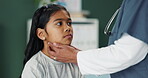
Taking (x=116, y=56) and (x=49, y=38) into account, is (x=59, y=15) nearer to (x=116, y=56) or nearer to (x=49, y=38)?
(x=49, y=38)

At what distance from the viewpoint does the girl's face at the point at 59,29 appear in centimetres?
147

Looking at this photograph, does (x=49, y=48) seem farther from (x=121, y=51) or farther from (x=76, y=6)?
(x=76, y=6)

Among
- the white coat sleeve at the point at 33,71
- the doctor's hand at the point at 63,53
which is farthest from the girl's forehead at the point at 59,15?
the white coat sleeve at the point at 33,71

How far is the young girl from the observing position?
1.43 meters

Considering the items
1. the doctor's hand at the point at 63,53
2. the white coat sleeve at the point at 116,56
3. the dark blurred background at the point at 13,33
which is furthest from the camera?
the dark blurred background at the point at 13,33

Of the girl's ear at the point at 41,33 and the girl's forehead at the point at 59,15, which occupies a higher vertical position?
the girl's forehead at the point at 59,15

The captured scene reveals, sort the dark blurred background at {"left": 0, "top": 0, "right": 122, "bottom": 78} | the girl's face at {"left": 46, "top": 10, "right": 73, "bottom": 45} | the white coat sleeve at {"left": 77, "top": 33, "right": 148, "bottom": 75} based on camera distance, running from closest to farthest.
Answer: the white coat sleeve at {"left": 77, "top": 33, "right": 148, "bottom": 75}, the girl's face at {"left": 46, "top": 10, "right": 73, "bottom": 45}, the dark blurred background at {"left": 0, "top": 0, "right": 122, "bottom": 78}

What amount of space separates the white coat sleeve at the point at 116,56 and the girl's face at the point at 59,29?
25 centimetres

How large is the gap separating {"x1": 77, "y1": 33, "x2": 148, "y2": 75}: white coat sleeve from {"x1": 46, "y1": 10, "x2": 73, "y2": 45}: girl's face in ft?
0.83

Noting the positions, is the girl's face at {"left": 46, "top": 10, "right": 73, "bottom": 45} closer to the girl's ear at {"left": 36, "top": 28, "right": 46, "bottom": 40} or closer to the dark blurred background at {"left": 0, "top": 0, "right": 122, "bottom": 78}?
the girl's ear at {"left": 36, "top": 28, "right": 46, "bottom": 40}

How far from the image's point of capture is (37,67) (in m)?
1.38

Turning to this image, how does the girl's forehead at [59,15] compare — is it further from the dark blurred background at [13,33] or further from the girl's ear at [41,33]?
the dark blurred background at [13,33]

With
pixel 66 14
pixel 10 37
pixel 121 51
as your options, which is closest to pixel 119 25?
pixel 121 51

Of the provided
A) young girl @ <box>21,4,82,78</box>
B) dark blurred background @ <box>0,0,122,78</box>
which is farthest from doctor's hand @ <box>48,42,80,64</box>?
dark blurred background @ <box>0,0,122,78</box>
